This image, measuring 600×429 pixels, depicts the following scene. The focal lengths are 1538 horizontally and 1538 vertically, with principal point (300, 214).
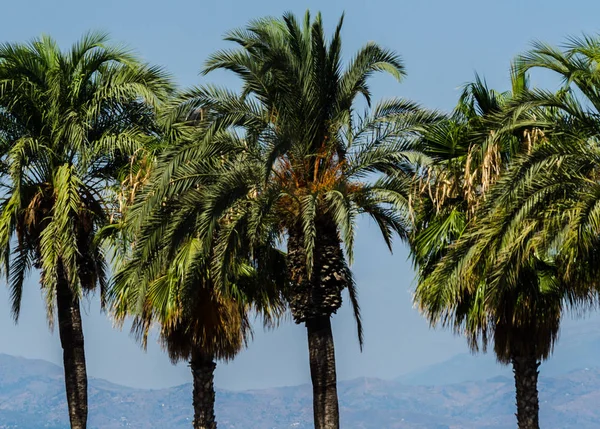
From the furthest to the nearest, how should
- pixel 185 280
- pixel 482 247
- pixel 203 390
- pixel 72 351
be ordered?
pixel 203 390, pixel 72 351, pixel 185 280, pixel 482 247

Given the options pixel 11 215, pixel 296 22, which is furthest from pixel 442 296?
pixel 11 215

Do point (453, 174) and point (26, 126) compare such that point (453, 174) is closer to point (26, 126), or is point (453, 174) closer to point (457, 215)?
point (457, 215)

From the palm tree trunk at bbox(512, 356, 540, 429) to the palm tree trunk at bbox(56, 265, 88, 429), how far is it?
402 inches

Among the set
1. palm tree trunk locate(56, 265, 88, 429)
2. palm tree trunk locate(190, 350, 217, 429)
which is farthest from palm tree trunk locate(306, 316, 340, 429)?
palm tree trunk locate(56, 265, 88, 429)

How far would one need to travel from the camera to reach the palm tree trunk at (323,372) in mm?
31516

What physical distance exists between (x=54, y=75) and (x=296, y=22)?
22.2 ft

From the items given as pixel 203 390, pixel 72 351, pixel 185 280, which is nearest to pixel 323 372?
pixel 185 280

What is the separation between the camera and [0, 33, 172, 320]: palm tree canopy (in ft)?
115

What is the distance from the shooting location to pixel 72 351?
120 feet

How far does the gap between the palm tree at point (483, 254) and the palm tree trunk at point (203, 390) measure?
685cm

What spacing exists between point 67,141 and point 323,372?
8.76m

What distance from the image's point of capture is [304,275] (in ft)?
105

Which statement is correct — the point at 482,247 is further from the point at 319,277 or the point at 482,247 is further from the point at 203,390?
the point at 203,390

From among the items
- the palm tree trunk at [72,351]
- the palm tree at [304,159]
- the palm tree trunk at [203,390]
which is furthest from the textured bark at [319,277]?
the palm tree trunk at [72,351]
